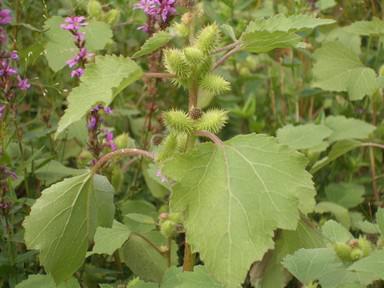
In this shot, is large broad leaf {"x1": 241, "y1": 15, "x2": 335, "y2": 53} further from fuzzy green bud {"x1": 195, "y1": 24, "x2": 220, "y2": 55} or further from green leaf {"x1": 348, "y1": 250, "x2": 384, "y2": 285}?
green leaf {"x1": 348, "y1": 250, "x2": 384, "y2": 285}

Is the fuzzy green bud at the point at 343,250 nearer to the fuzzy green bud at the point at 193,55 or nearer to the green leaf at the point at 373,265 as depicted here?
the green leaf at the point at 373,265

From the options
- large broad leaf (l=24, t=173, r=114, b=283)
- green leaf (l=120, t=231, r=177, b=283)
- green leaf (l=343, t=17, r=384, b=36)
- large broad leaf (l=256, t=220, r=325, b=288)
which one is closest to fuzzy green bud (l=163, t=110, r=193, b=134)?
large broad leaf (l=24, t=173, r=114, b=283)

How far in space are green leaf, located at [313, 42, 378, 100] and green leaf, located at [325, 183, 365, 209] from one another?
0.41 metres

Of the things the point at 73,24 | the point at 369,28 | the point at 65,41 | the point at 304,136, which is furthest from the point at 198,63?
the point at 369,28

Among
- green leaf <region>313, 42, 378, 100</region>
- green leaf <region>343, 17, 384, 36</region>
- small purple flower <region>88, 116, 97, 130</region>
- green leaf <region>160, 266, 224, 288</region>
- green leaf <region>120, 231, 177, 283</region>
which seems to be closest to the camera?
green leaf <region>160, 266, 224, 288</region>

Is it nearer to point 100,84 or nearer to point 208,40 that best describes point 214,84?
point 208,40

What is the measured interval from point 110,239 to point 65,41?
973 mm

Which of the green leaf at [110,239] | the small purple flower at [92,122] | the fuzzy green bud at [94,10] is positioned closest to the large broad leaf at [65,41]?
the fuzzy green bud at [94,10]

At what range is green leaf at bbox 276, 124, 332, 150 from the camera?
2.48 meters

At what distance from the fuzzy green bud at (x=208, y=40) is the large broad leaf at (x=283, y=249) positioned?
20.4 inches

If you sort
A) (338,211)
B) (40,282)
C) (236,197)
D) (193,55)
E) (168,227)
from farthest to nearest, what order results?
(338,211) → (168,227) → (40,282) → (193,55) → (236,197)

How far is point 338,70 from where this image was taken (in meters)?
2.82

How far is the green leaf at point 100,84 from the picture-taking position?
53.2 inches

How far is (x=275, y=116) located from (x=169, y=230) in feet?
5.09
